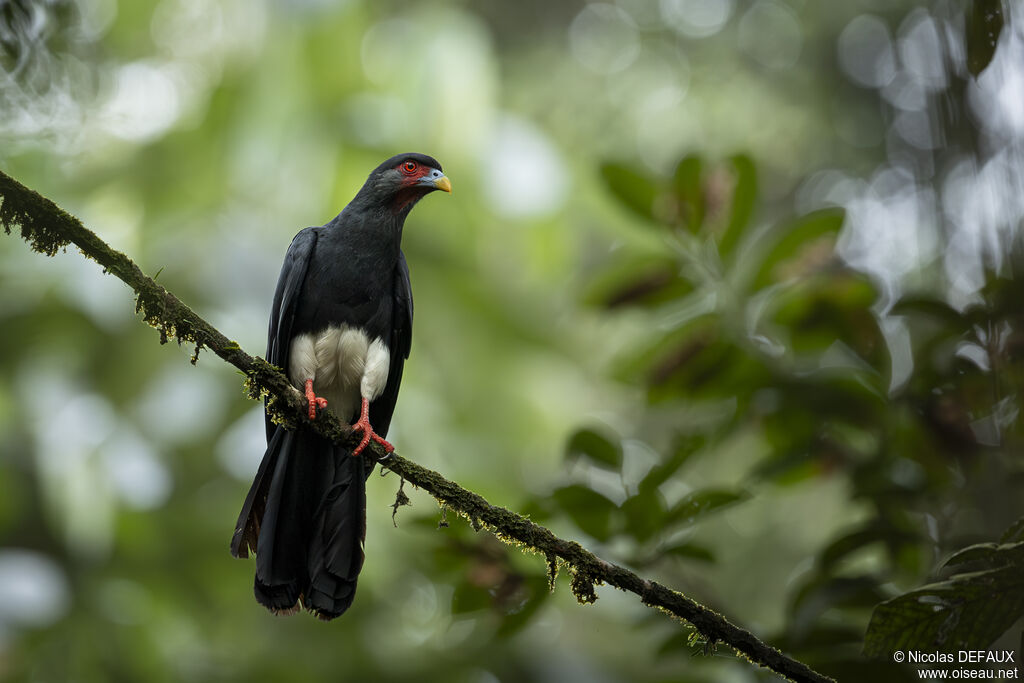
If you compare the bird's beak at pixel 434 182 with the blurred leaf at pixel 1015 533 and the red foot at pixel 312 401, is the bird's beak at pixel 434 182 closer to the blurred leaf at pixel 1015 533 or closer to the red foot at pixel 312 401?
the red foot at pixel 312 401

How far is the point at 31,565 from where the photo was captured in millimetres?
5551

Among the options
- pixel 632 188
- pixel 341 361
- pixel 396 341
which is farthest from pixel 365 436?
pixel 632 188

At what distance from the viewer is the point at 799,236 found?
Answer: 306 cm

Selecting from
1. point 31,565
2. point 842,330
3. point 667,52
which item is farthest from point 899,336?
point 667,52

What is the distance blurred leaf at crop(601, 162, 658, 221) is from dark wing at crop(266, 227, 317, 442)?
1144 mm

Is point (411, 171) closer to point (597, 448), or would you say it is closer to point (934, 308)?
point (597, 448)

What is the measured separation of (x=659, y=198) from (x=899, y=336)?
1.72 metres

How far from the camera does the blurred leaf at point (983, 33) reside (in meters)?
1.61

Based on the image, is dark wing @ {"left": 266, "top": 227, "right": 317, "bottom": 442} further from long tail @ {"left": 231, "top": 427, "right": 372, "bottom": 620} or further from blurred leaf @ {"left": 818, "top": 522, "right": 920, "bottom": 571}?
blurred leaf @ {"left": 818, "top": 522, "right": 920, "bottom": 571}

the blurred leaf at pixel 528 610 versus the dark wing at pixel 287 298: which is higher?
the dark wing at pixel 287 298

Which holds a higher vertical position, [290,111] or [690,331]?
[290,111]

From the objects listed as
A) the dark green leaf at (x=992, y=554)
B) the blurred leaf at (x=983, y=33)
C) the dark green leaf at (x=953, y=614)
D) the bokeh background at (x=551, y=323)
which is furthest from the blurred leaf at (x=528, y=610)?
the blurred leaf at (x=983, y=33)

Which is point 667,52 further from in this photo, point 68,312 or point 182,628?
point 182,628

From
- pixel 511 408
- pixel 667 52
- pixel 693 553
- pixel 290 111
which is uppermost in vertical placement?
pixel 667 52
